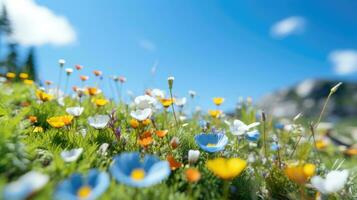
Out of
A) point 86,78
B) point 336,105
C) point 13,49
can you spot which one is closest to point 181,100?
point 86,78

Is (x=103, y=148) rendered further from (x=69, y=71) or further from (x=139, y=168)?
(x=69, y=71)

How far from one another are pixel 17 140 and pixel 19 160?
0.16 m

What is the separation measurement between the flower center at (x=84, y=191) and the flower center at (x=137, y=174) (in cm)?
27

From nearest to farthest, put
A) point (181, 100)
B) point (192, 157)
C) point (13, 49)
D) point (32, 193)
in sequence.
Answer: point (32, 193) → point (192, 157) → point (181, 100) → point (13, 49)

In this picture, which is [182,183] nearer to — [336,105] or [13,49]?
[13,49]

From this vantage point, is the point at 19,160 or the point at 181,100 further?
the point at 181,100

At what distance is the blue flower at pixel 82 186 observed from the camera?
5.43ft

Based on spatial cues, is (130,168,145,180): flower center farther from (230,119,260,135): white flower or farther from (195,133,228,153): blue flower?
(230,119,260,135): white flower

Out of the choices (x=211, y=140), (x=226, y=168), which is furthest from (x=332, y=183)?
(x=211, y=140)

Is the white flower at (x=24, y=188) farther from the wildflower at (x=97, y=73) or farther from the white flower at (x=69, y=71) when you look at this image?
the wildflower at (x=97, y=73)

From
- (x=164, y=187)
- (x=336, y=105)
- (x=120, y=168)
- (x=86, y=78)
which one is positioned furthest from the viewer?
Result: (x=336, y=105)

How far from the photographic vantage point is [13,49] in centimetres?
4169

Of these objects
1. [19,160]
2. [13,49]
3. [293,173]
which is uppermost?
[293,173]

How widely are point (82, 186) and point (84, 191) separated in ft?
0.09
